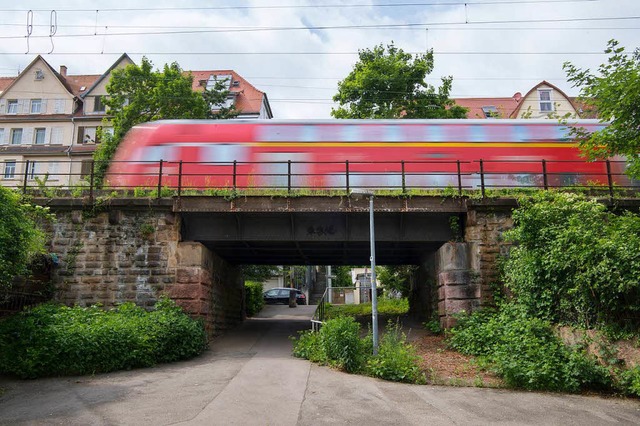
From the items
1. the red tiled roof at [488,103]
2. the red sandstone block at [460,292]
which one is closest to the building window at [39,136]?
the red tiled roof at [488,103]

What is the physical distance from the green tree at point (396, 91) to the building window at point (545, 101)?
17.0m

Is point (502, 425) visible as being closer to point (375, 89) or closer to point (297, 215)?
point (297, 215)

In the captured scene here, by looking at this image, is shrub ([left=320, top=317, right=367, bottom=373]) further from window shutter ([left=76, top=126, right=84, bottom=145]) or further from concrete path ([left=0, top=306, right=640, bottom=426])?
window shutter ([left=76, top=126, right=84, bottom=145])

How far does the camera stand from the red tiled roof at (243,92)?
45562 millimetres

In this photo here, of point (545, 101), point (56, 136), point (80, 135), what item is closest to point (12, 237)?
point (80, 135)

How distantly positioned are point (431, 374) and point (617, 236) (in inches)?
182

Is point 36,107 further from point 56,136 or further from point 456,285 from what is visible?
point 456,285

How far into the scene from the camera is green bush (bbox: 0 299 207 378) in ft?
34.6

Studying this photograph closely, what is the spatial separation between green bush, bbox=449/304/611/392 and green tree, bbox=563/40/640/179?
4.34 metres

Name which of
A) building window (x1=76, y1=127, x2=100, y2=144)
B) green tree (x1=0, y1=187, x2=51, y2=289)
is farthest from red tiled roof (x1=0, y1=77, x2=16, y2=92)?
green tree (x1=0, y1=187, x2=51, y2=289)

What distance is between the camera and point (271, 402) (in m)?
8.62

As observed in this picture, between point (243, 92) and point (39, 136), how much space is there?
17521 mm

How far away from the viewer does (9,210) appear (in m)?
10.1

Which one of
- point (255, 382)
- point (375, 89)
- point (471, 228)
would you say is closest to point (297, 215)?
point (471, 228)
